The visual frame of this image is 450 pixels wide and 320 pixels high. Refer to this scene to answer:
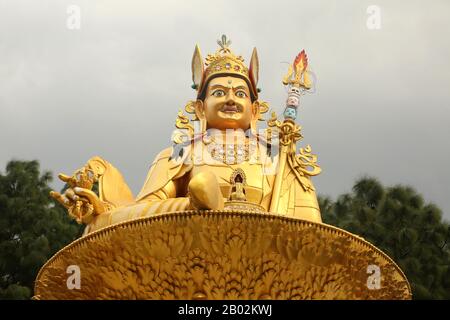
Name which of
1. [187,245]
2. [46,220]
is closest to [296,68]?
[187,245]

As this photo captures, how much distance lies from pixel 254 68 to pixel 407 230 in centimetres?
621

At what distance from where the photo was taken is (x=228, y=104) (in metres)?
8.92

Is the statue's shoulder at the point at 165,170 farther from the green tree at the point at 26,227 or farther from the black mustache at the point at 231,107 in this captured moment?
the green tree at the point at 26,227

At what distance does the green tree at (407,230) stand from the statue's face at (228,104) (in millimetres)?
5890

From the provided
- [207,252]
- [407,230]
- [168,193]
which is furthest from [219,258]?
[407,230]

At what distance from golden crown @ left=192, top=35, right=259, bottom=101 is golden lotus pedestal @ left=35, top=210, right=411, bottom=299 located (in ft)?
10.1

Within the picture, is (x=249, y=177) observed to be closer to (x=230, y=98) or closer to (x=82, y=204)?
(x=230, y=98)

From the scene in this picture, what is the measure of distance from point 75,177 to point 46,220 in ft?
24.6

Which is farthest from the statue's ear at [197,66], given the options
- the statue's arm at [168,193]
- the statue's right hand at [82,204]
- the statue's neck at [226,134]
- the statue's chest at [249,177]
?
the statue's right hand at [82,204]

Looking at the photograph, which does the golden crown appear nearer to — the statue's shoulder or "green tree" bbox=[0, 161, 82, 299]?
the statue's shoulder

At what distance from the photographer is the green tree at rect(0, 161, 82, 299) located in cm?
1425

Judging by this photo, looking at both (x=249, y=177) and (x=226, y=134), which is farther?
(x=226, y=134)

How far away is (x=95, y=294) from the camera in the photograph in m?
6.78
